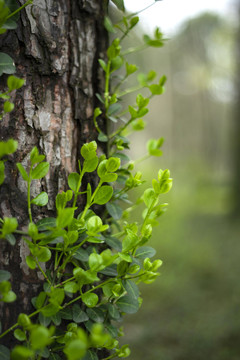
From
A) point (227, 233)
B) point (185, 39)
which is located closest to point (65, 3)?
point (227, 233)

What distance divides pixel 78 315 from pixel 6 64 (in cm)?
67

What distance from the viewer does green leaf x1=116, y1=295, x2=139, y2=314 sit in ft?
2.94

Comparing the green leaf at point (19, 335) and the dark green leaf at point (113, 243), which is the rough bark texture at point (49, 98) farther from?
the dark green leaf at point (113, 243)

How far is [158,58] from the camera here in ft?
76.3

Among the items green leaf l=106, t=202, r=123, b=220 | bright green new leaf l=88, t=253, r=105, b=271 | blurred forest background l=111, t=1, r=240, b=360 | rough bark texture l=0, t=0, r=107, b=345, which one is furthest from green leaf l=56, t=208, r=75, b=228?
blurred forest background l=111, t=1, r=240, b=360

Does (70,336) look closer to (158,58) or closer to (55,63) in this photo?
(55,63)

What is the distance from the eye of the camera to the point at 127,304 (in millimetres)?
909

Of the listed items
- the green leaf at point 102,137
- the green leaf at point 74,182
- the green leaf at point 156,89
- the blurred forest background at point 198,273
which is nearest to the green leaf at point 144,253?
the green leaf at point 74,182

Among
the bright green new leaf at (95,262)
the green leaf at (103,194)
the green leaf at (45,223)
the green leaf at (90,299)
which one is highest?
the green leaf at (103,194)

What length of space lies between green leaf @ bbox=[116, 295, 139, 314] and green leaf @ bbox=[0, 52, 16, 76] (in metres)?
0.66

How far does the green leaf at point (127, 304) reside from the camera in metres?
0.90

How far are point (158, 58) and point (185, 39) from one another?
3.61m

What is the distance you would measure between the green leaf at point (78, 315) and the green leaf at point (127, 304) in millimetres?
93

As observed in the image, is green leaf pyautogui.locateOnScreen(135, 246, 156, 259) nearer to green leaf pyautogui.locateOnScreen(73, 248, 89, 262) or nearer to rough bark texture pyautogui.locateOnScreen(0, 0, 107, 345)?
green leaf pyautogui.locateOnScreen(73, 248, 89, 262)
